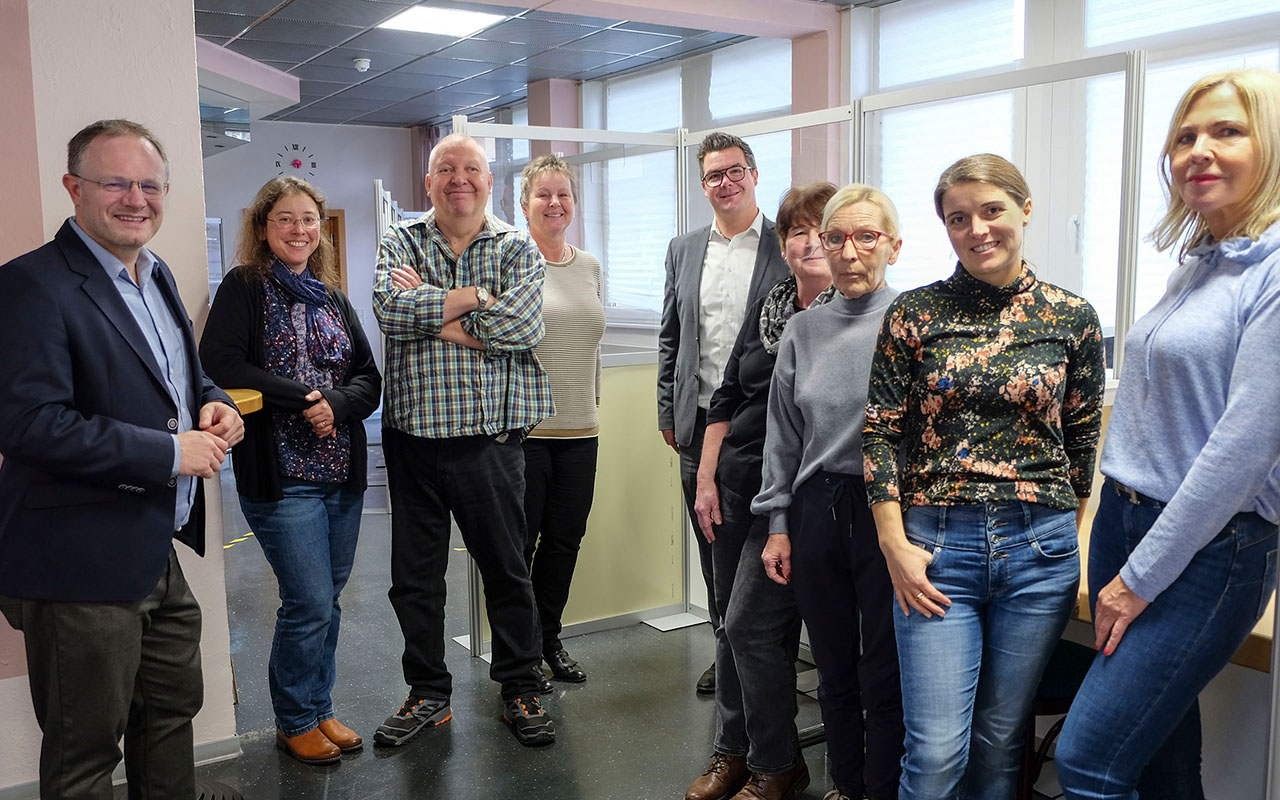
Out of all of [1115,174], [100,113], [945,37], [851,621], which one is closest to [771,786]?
[851,621]

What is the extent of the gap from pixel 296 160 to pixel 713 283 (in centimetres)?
948

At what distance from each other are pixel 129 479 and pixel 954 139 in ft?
12.1

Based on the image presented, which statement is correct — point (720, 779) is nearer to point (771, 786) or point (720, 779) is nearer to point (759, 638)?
point (771, 786)

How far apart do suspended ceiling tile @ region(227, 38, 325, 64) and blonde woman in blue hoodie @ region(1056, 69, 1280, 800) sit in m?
7.14

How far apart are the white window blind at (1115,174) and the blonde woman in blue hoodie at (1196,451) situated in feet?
0.86

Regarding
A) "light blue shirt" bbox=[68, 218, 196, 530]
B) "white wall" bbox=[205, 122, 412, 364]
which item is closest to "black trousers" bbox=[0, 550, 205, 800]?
"light blue shirt" bbox=[68, 218, 196, 530]

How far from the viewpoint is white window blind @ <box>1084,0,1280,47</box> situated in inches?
191

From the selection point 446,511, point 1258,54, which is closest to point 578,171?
point 446,511

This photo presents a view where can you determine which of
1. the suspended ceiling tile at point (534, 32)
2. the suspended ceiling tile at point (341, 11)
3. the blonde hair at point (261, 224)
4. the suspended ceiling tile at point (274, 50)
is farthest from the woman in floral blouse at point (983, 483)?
the suspended ceiling tile at point (274, 50)

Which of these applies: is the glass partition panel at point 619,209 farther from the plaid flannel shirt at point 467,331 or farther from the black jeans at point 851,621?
the black jeans at point 851,621

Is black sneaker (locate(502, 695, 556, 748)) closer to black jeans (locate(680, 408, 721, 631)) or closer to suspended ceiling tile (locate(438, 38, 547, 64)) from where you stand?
black jeans (locate(680, 408, 721, 631))

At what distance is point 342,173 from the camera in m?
11.6

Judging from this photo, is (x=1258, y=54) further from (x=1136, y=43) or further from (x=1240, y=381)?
(x=1240, y=381)

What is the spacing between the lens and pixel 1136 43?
17.5ft
